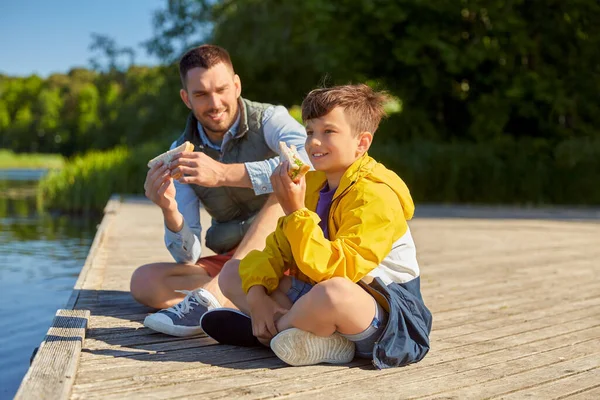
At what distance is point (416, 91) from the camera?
15.2m

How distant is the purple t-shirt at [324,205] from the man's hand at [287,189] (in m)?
0.26

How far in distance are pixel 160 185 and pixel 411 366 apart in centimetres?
132

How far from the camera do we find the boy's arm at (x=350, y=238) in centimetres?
261

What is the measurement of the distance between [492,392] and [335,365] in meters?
0.60

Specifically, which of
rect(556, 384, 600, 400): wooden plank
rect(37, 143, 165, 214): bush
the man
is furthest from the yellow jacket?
rect(37, 143, 165, 214): bush

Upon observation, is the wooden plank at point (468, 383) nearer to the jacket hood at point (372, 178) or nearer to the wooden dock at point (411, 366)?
the wooden dock at point (411, 366)

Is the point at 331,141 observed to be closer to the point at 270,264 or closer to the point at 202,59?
the point at 270,264

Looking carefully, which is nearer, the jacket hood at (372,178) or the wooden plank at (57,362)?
the wooden plank at (57,362)

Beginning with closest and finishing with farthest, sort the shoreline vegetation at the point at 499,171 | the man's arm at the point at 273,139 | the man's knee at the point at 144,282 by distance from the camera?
the man's arm at the point at 273,139 → the man's knee at the point at 144,282 → the shoreline vegetation at the point at 499,171

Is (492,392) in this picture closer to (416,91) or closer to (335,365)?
(335,365)

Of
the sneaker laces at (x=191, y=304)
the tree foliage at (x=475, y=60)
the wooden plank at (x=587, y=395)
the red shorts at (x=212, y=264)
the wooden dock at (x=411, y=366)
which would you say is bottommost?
the wooden dock at (x=411, y=366)

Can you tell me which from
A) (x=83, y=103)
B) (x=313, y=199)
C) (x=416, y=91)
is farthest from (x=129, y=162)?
(x=83, y=103)

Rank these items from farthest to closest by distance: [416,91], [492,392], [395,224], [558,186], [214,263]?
1. [416,91]
2. [558,186]
3. [214,263]
4. [395,224]
5. [492,392]

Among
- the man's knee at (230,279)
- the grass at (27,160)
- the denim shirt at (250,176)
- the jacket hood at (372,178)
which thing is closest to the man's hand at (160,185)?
the denim shirt at (250,176)
